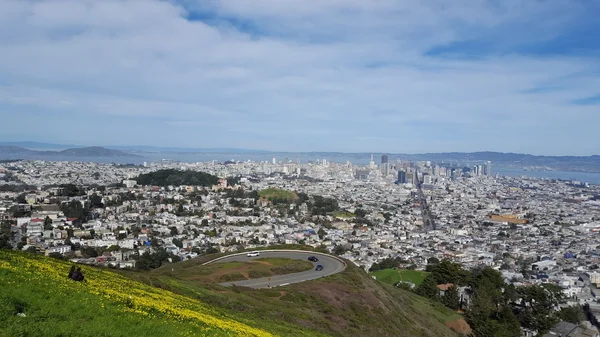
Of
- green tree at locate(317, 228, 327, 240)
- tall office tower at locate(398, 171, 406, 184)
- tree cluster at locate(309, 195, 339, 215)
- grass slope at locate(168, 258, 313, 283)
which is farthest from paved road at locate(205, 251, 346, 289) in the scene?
tall office tower at locate(398, 171, 406, 184)

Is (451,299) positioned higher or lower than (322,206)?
higher

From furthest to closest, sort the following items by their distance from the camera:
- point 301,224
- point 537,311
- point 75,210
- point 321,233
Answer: point 301,224 → point 321,233 → point 75,210 → point 537,311

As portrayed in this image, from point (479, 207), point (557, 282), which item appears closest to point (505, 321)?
point (557, 282)

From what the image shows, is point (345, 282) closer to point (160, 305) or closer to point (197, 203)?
point (160, 305)

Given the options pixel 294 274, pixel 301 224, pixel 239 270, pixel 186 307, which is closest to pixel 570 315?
pixel 294 274

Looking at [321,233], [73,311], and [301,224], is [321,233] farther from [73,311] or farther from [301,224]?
[73,311]

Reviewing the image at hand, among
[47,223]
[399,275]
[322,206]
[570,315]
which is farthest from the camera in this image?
[322,206]

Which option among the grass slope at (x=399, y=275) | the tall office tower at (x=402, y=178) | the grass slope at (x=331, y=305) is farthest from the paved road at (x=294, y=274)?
the tall office tower at (x=402, y=178)

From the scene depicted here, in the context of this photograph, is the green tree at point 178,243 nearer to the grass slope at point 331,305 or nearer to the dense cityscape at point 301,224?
the dense cityscape at point 301,224
